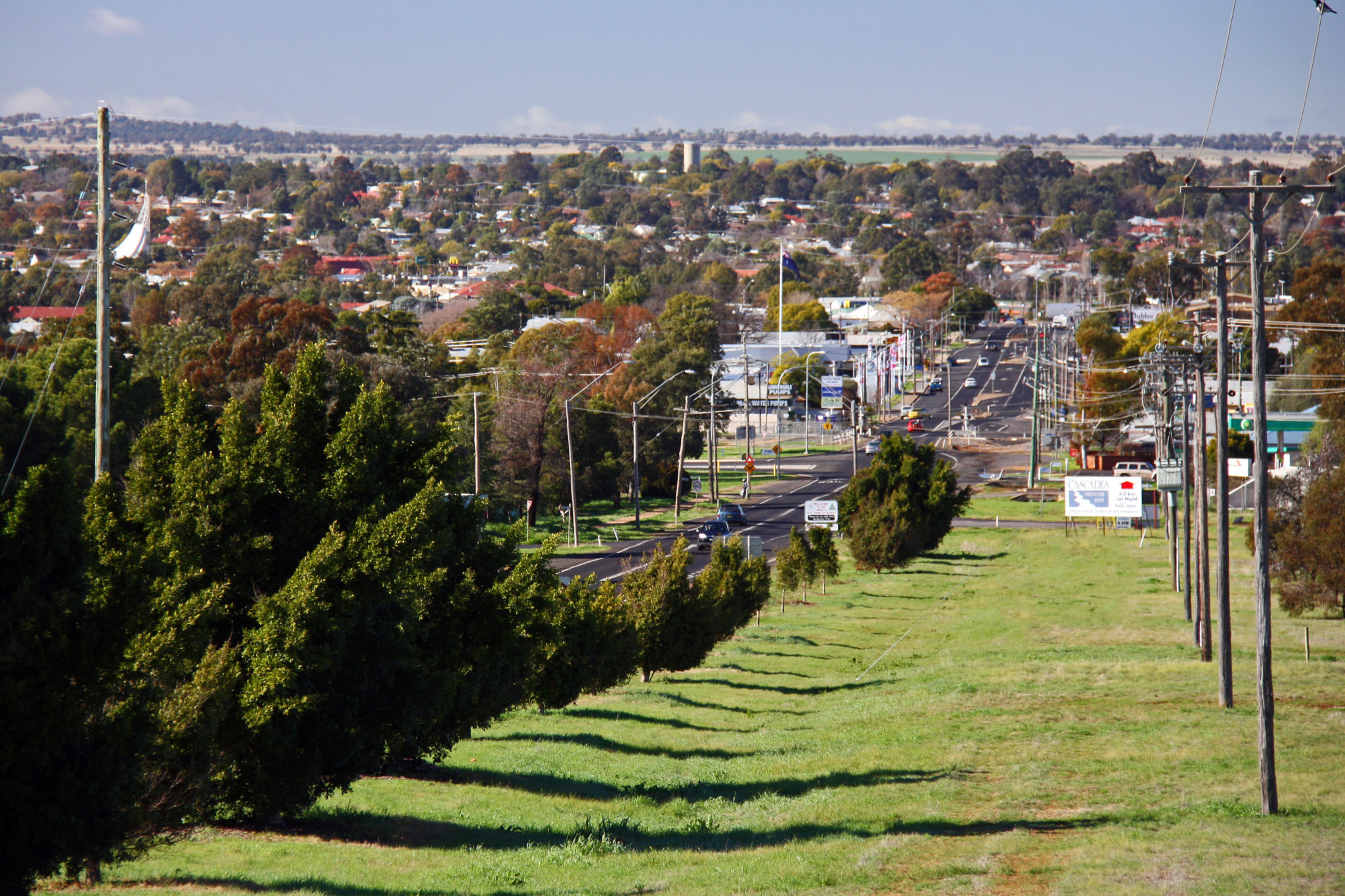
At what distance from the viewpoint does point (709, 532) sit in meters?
66.5

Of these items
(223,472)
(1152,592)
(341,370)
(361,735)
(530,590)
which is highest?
(341,370)

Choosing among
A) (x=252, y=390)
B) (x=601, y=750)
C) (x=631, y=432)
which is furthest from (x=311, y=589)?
(x=631, y=432)

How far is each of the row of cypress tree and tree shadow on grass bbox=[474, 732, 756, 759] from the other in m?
4.85

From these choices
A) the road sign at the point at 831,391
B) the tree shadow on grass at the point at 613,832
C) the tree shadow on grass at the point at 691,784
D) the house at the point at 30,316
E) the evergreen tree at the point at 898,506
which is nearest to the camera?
the tree shadow on grass at the point at 613,832

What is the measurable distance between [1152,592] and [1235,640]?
44.9ft

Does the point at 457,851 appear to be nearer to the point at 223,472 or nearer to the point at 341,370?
the point at 223,472

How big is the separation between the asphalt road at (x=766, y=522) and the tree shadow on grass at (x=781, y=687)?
5.89 meters

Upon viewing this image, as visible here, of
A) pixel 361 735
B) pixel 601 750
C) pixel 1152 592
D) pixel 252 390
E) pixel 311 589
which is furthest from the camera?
pixel 252 390

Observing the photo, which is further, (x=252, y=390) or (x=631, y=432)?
(x=631, y=432)

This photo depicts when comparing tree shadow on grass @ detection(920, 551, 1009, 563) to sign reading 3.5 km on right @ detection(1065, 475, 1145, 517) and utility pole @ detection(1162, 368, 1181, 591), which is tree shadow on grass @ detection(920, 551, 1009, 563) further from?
utility pole @ detection(1162, 368, 1181, 591)

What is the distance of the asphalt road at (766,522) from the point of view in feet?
187

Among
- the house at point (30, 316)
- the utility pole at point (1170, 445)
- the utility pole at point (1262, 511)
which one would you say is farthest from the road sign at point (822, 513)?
the house at point (30, 316)

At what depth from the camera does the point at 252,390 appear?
63594 mm

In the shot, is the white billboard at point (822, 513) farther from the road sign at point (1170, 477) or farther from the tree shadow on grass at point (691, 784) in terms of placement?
the tree shadow on grass at point (691, 784)
